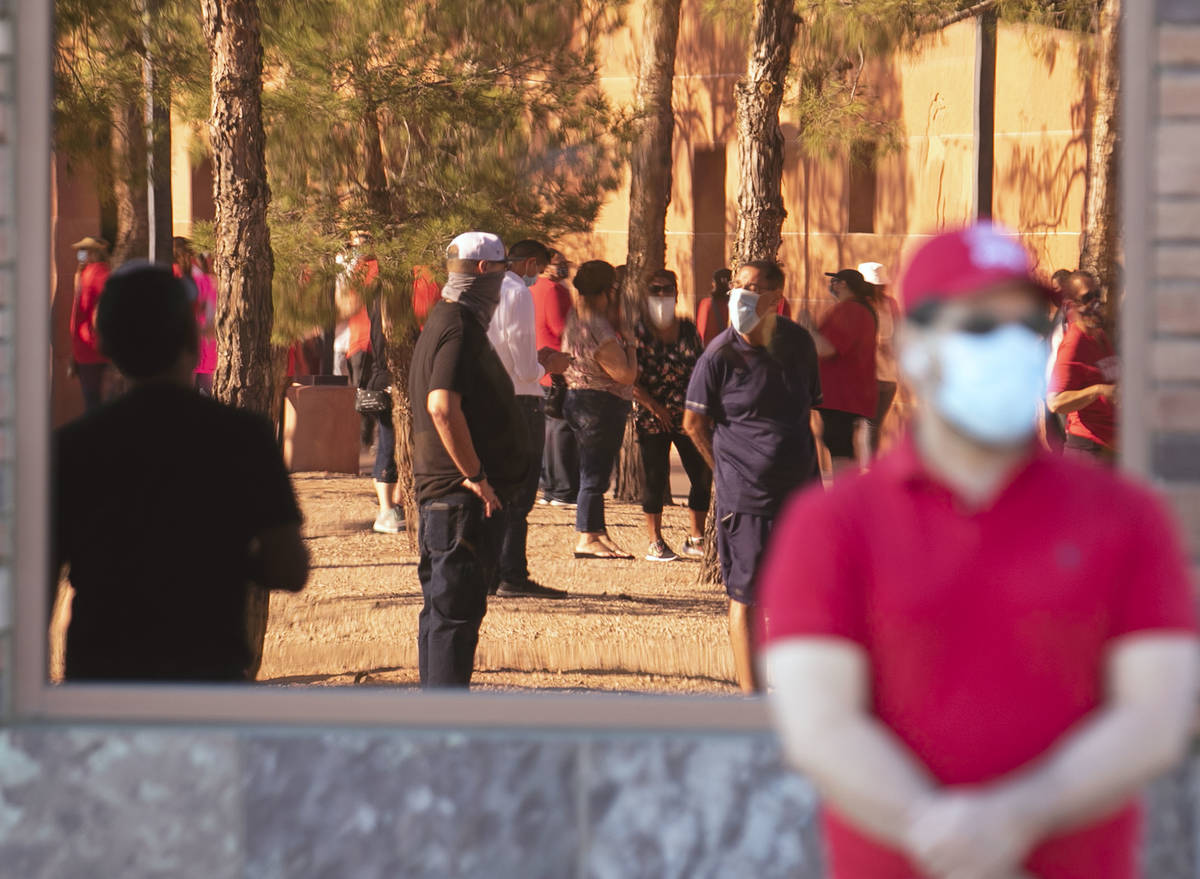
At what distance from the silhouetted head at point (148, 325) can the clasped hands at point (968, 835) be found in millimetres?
1960

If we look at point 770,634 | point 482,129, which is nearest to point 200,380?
point 482,129

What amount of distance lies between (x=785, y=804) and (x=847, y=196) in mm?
15651

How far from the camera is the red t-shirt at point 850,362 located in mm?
8961

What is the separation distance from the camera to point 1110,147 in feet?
36.3

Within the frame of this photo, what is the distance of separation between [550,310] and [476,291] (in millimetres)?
4681

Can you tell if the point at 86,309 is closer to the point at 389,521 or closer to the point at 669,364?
the point at 389,521

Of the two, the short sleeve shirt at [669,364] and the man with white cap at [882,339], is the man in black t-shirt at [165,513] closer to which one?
the short sleeve shirt at [669,364]

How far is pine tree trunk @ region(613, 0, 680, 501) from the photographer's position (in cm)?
1293

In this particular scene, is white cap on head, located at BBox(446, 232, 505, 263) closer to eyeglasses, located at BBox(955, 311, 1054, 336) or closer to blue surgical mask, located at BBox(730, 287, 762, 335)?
blue surgical mask, located at BBox(730, 287, 762, 335)

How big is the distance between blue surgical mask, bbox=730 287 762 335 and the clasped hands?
448cm

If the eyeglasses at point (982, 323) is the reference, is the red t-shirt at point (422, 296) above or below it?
above

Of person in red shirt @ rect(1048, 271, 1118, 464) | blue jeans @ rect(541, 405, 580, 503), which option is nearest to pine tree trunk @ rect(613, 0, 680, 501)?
blue jeans @ rect(541, 405, 580, 503)

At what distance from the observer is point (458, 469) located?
556 centimetres

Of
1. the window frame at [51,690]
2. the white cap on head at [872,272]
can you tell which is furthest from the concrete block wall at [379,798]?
the white cap on head at [872,272]
